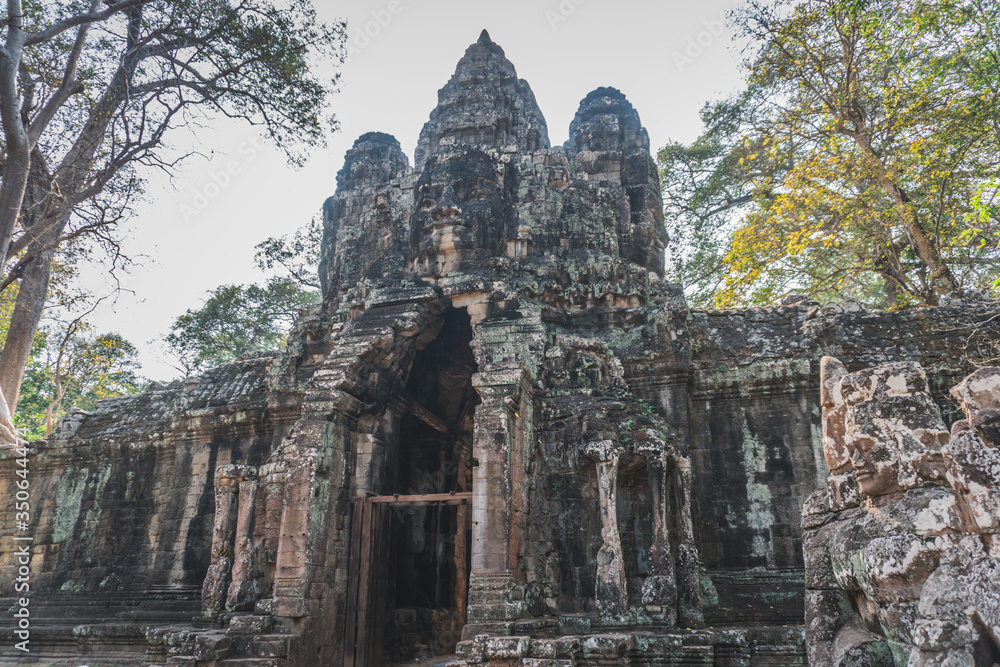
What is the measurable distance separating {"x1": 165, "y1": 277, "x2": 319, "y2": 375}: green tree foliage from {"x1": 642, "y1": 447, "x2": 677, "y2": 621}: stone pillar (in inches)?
706

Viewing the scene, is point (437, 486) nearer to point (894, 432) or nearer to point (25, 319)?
point (25, 319)

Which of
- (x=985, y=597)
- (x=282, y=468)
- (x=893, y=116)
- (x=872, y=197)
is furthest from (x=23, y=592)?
(x=893, y=116)

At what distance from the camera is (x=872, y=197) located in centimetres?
1323

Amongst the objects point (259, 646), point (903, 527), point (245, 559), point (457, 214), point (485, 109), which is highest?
point (485, 109)

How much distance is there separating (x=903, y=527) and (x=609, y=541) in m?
5.04

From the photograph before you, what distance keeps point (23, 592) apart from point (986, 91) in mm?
18613

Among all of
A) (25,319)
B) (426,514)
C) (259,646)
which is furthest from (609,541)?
(25,319)

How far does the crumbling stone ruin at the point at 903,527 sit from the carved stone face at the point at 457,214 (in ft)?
23.0

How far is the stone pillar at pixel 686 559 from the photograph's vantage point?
24.8ft

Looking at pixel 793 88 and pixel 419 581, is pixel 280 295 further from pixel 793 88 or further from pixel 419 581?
pixel 793 88

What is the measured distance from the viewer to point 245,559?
9.07 meters

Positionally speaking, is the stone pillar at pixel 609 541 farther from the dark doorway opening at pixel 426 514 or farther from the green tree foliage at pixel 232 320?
the green tree foliage at pixel 232 320

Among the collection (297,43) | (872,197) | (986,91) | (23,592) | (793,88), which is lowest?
(23,592)

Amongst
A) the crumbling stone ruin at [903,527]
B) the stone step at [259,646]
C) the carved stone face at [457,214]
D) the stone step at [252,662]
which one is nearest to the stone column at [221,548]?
the stone step at [259,646]
